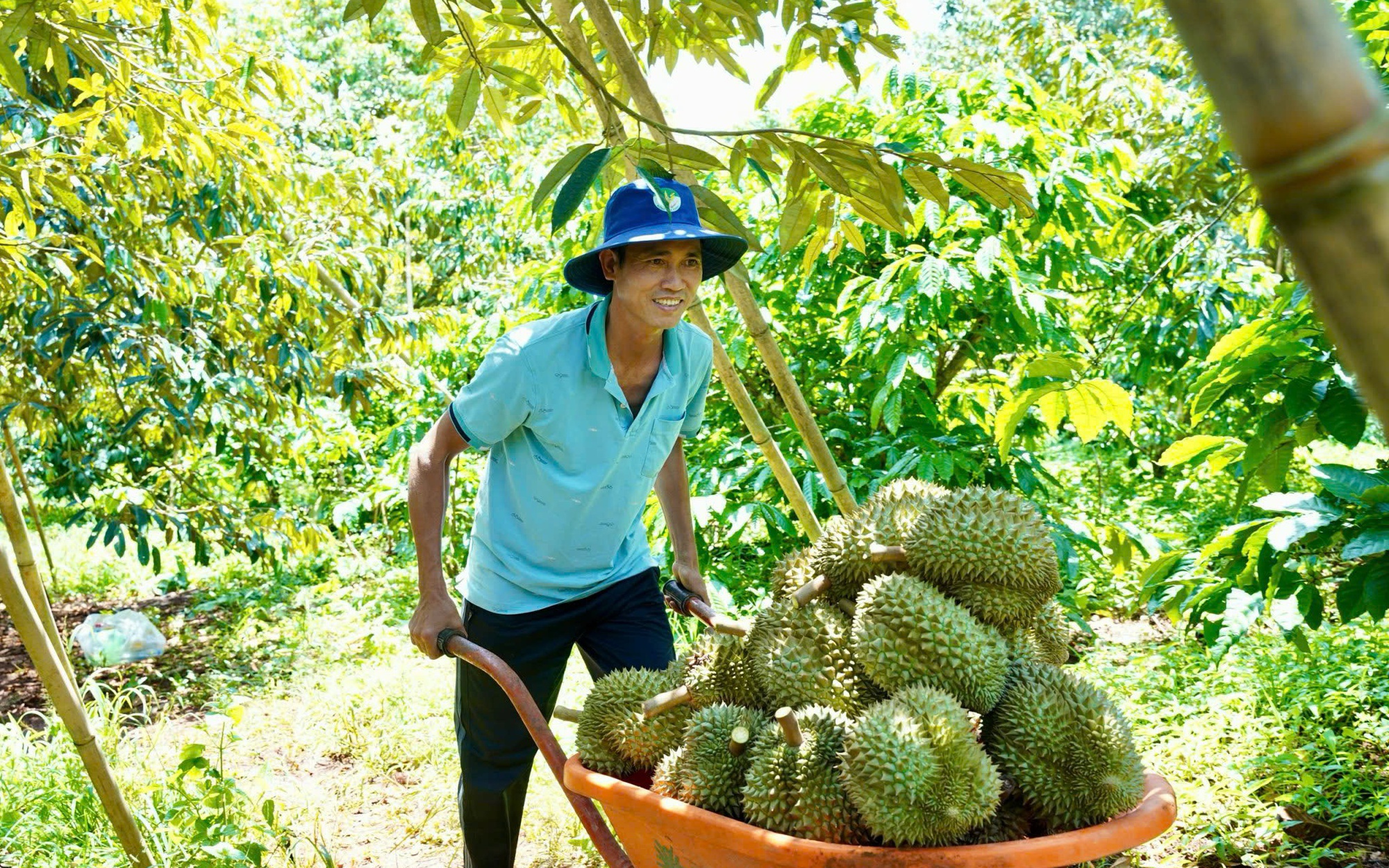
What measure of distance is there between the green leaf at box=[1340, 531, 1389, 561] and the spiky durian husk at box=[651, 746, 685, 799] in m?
1.34

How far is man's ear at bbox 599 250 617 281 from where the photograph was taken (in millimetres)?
2418

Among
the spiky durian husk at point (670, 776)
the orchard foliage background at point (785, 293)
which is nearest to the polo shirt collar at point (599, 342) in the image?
the orchard foliage background at point (785, 293)

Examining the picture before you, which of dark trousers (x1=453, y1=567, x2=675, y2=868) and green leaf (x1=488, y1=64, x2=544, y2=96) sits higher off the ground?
green leaf (x1=488, y1=64, x2=544, y2=96)

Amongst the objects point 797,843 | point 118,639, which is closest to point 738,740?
point 797,843

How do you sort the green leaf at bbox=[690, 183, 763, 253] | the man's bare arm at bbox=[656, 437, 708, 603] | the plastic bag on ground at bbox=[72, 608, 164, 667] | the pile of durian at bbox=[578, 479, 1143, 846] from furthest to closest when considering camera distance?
the plastic bag on ground at bbox=[72, 608, 164, 667]
the man's bare arm at bbox=[656, 437, 708, 603]
the green leaf at bbox=[690, 183, 763, 253]
the pile of durian at bbox=[578, 479, 1143, 846]

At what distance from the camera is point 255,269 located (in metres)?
4.19

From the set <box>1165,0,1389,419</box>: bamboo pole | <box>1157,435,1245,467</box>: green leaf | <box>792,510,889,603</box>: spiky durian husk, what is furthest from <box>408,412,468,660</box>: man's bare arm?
<box>1165,0,1389,419</box>: bamboo pole

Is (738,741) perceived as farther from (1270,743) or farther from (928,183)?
(1270,743)

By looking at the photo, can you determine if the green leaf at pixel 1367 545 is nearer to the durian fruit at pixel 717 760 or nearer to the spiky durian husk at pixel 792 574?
the spiky durian husk at pixel 792 574

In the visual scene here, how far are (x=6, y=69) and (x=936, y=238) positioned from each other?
2674 mm

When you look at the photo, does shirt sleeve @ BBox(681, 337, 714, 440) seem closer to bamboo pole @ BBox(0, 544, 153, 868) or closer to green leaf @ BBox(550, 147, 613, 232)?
green leaf @ BBox(550, 147, 613, 232)

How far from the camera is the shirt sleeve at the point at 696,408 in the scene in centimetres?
268

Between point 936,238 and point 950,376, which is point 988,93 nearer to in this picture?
point 936,238

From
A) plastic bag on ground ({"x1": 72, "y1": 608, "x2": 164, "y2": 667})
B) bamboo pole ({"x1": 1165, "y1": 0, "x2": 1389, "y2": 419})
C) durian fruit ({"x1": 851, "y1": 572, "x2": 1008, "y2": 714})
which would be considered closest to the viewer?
bamboo pole ({"x1": 1165, "y1": 0, "x2": 1389, "y2": 419})
